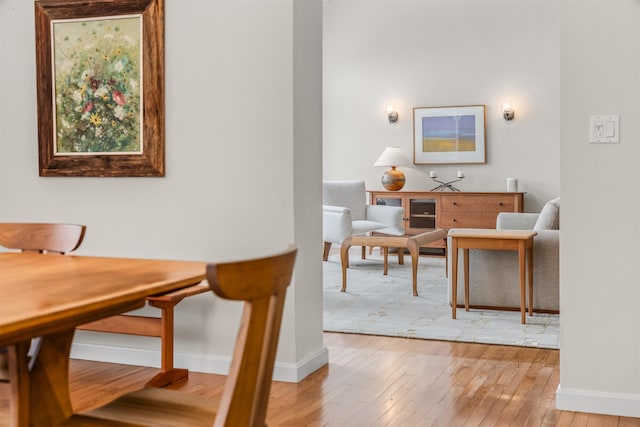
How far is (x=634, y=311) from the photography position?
2.82 m

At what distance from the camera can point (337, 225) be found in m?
6.55

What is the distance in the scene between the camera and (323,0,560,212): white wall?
27.6 ft

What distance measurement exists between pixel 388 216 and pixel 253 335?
6709 mm

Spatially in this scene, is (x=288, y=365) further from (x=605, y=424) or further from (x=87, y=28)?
(x=87, y=28)

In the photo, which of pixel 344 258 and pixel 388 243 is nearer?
pixel 344 258

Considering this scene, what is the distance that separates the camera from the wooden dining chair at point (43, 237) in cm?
242

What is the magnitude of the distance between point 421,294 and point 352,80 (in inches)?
168

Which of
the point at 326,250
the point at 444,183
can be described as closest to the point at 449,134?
the point at 444,183

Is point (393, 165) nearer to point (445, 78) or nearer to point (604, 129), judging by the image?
point (445, 78)

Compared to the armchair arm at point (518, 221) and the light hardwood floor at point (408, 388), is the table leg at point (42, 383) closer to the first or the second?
the light hardwood floor at point (408, 388)

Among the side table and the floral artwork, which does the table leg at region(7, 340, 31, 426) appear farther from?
the side table

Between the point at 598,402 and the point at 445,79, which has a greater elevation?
the point at 445,79

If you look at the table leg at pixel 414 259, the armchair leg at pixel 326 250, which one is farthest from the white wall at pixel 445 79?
the table leg at pixel 414 259

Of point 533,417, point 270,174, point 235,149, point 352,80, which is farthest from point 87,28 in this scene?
point 352,80
